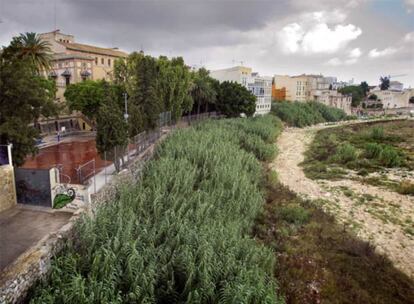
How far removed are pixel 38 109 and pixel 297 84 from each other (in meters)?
78.0

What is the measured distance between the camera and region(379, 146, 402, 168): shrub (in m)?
28.5

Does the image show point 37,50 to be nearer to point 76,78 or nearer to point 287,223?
point 76,78

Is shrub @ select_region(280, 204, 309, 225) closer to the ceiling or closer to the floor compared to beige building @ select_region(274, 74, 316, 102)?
closer to the floor

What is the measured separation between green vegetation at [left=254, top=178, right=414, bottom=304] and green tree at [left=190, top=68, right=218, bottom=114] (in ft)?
83.3

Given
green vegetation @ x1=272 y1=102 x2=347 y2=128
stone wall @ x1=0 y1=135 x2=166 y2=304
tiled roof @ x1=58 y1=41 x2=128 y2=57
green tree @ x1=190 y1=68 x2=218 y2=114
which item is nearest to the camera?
stone wall @ x1=0 y1=135 x2=166 y2=304

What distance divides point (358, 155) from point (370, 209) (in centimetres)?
1448

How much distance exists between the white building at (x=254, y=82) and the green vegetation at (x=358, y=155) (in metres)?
18.6

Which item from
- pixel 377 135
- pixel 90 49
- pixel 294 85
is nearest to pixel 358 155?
pixel 377 135

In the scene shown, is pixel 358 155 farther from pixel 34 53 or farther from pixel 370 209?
pixel 34 53

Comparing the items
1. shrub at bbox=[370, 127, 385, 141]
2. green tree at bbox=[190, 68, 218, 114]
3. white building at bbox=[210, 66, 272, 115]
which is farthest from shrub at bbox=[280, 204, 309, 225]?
white building at bbox=[210, 66, 272, 115]

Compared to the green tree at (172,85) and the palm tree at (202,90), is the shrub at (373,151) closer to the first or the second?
the palm tree at (202,90)

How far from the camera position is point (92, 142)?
30344mm

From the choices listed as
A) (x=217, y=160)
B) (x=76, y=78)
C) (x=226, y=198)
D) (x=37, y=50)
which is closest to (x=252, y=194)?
(x=226, y=198)

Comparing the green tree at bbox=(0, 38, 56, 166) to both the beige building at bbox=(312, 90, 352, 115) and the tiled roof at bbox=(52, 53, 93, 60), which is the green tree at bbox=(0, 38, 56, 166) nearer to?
the tiled roof at bbox=(52, 53, 93, 60)
